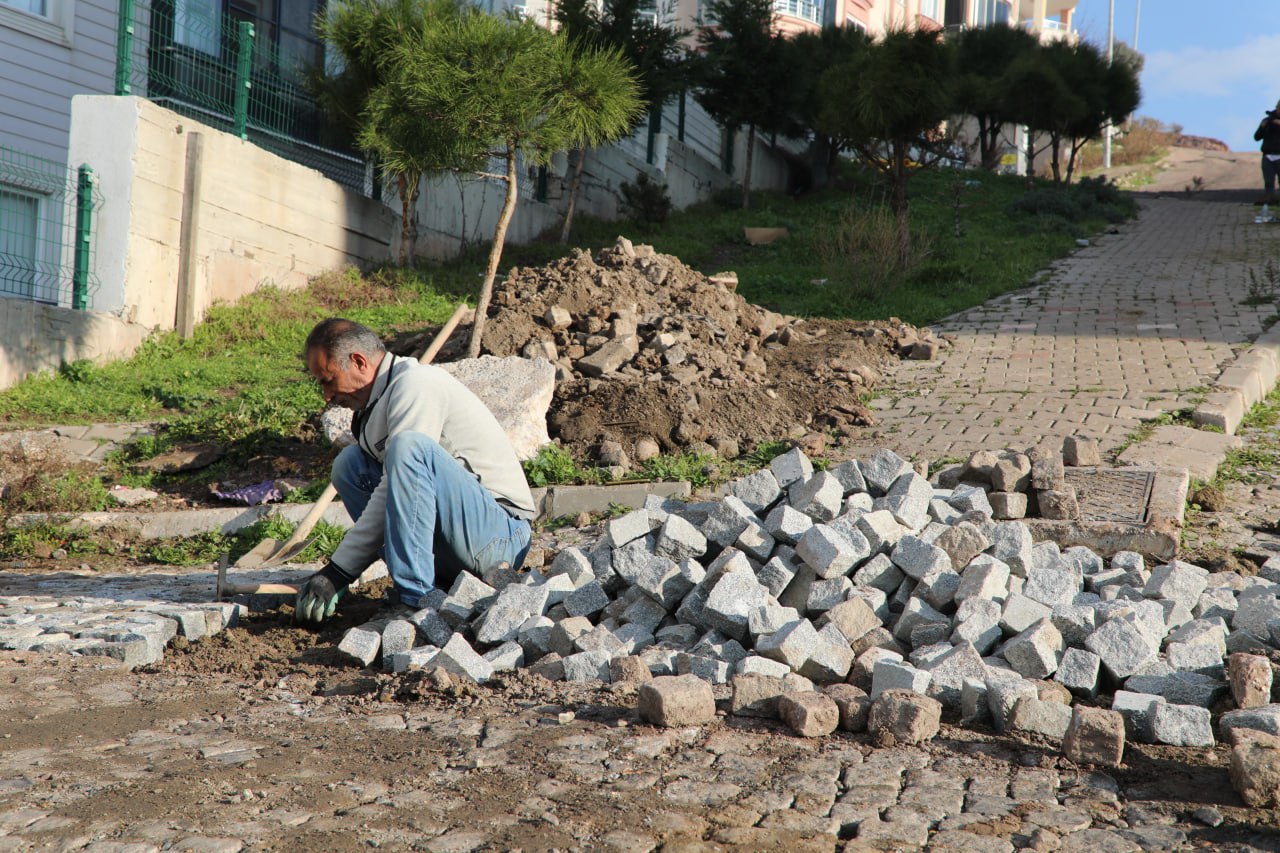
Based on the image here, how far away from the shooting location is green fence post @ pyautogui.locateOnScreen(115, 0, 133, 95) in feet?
33.8

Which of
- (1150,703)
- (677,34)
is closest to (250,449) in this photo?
(1150,703)

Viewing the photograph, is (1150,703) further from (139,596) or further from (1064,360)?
(1064,360)

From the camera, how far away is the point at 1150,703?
123 inches

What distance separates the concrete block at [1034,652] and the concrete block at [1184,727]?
47cm

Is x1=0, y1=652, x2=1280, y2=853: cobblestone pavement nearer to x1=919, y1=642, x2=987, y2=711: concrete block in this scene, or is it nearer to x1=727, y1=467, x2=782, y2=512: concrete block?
x1=919, y1=642, x2=987, y2=711: concrete block

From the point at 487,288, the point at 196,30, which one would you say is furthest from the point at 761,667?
the point at 196,30

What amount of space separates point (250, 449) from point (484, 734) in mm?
4986

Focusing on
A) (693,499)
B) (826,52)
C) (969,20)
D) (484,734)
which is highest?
(969,20)

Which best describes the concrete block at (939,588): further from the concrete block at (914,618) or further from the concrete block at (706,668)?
the concrete block at (706,668)

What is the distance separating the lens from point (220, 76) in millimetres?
11641

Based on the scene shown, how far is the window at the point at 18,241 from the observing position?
9484mm

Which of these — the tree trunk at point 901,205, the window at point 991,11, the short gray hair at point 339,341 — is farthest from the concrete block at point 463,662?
the window at point 991,11

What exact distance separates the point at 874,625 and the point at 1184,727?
3.56 feet

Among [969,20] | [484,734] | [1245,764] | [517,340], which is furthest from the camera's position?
[969,20]
